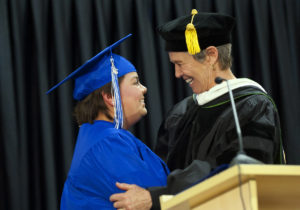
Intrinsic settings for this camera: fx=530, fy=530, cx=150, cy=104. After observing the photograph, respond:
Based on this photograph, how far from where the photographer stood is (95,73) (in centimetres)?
291

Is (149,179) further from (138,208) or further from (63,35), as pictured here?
(63,35)

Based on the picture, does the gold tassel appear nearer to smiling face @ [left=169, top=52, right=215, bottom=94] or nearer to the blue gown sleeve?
smiling face @ [left=169, top=52, right=215, bottom=94]

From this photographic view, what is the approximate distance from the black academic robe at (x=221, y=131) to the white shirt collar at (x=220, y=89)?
0.02 metres

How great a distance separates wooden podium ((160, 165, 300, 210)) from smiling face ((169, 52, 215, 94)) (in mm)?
1188

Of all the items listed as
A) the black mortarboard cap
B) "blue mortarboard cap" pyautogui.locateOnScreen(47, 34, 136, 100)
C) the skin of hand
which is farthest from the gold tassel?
the skin of hand

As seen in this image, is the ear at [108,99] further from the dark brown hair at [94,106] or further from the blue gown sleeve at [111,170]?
the blue gown sleeve at [111,170]

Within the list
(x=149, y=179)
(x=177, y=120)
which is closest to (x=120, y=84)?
(x=177, y=120)

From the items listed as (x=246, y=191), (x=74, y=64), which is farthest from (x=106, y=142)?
(x=246, y=191)

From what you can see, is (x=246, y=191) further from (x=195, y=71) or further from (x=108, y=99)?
(x=108, y=99)

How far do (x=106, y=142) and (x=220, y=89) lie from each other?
2.14 ft

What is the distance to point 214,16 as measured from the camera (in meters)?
2.85

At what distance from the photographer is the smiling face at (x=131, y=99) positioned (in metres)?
2.96

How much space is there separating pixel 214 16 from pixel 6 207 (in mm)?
1808

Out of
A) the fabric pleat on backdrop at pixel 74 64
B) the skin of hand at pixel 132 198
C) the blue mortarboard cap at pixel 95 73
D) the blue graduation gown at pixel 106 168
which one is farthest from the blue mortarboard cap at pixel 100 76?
the fabric pleat on backdrop at pixel 74 64
